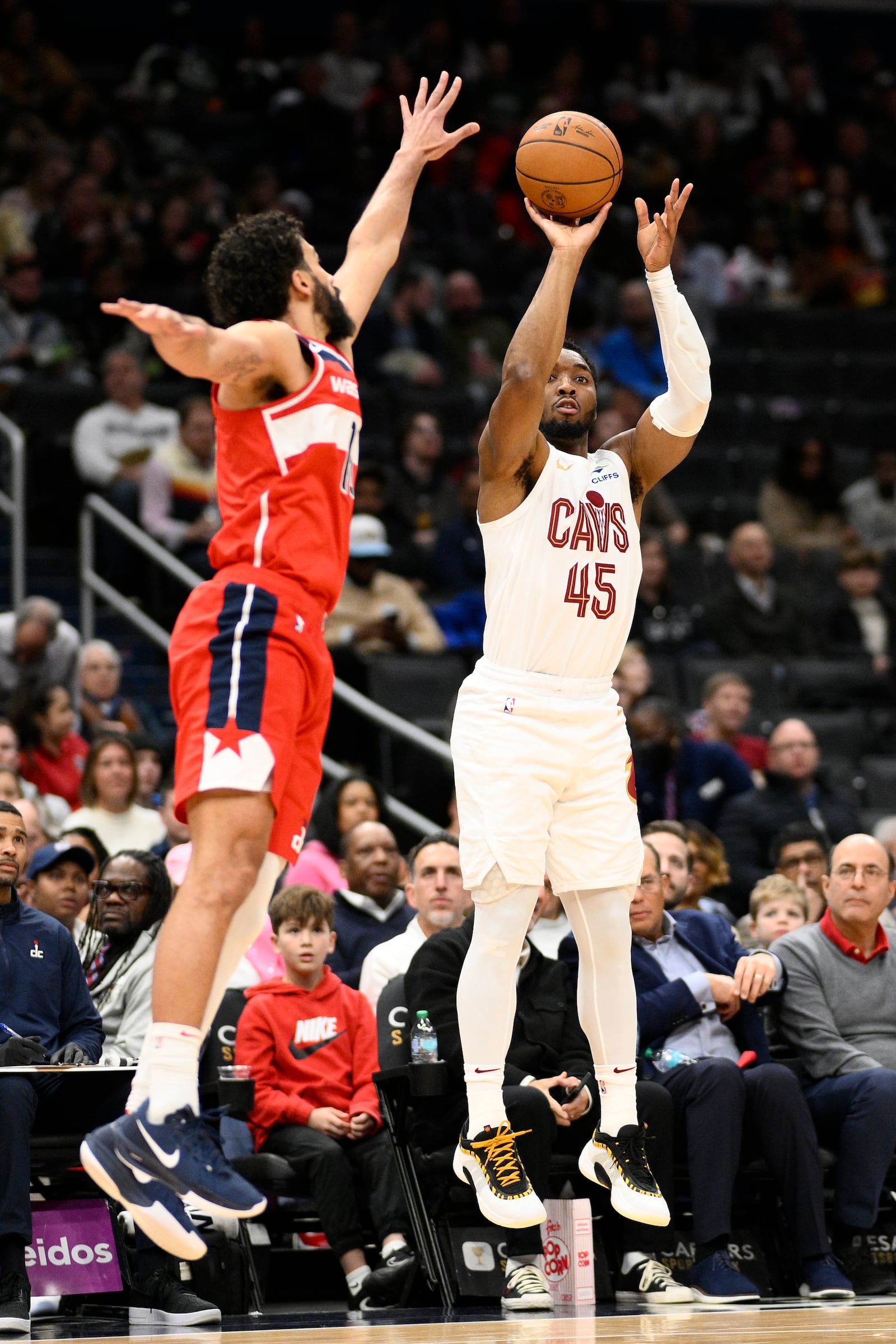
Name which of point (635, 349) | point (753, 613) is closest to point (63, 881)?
point (753, 613)

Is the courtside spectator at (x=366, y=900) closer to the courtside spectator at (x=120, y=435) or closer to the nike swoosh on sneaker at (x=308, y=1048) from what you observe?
the nike swoosh on sneaker at (x=308, y=1048)

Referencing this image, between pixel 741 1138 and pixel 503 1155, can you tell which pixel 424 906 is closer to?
pixel 741 1138

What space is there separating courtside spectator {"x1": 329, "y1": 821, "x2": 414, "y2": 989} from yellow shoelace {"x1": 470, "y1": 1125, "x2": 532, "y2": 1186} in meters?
2.98

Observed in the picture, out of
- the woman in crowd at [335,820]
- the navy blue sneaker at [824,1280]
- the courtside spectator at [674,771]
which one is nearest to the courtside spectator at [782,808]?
the courtside spectator at [674,771]

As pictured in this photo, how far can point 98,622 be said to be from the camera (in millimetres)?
11500

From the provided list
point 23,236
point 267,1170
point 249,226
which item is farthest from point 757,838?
point 23,236

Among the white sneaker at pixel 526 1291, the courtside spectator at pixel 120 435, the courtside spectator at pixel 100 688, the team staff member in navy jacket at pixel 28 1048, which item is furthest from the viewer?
the courtside spectator at pixel 120 435

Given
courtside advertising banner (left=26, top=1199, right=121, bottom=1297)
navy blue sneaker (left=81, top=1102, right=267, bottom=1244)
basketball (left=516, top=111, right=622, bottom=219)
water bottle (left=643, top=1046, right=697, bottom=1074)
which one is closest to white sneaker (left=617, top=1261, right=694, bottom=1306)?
water bottle (left=643, top=1046, right=697, bottom=1074)

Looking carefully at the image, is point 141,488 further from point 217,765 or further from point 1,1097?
point 217,765

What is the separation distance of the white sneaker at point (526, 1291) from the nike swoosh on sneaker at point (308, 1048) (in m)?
1.34

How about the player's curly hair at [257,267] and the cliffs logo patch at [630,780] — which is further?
the cliffs logo patch at [630,780]

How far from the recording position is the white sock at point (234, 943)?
438 centimetres

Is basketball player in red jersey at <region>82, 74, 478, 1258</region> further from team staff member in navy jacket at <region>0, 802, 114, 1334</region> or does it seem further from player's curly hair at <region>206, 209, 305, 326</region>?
team staff member in navy jacket at <region>0, 802, 114, 1334</region>

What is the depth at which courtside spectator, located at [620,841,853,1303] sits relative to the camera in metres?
6.43
